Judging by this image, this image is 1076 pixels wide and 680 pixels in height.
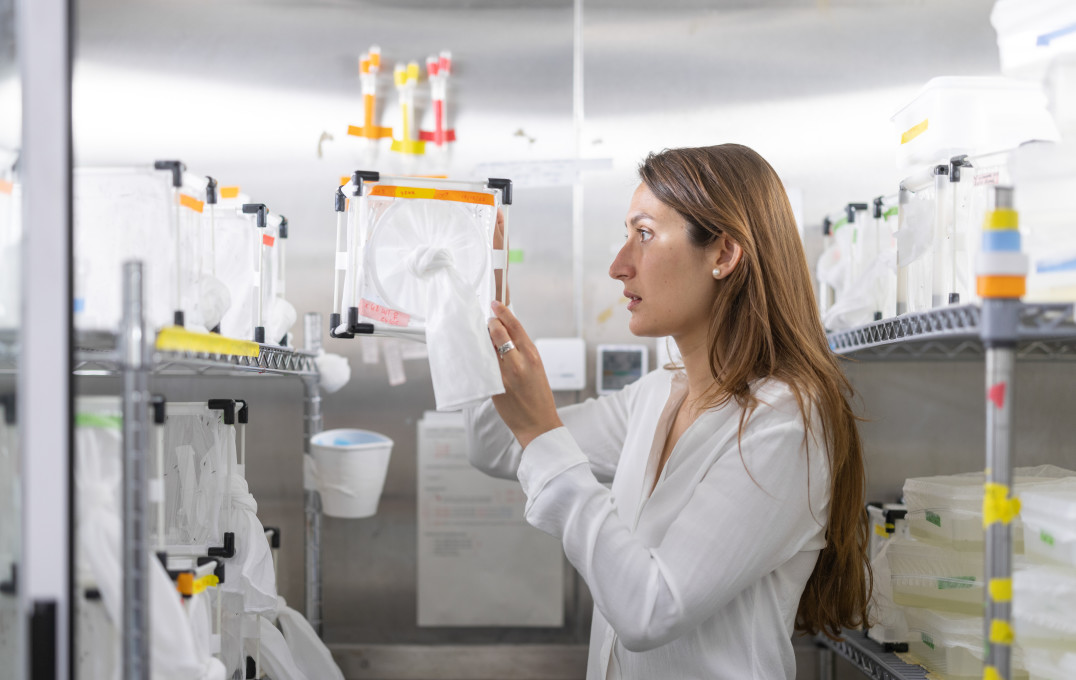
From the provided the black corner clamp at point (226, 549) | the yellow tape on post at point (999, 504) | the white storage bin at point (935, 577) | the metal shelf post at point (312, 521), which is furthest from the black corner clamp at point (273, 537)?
the yellow tape on post at point (999, 504)

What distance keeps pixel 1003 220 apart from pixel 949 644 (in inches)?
32.8

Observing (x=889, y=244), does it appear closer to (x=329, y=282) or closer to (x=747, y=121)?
(x=747, y=121)

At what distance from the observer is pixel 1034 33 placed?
1.19 metres

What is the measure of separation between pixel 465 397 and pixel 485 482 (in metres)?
0.96

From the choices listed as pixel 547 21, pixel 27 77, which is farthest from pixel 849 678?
pixel 27 77

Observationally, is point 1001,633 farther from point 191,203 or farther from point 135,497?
point 191,203

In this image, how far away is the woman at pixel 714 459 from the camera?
1.22 m

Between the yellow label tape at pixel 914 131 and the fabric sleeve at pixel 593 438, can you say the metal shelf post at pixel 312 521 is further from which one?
the yellow label tape at pixel 914 131

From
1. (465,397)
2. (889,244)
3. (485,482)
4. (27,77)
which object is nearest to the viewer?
(27,77)

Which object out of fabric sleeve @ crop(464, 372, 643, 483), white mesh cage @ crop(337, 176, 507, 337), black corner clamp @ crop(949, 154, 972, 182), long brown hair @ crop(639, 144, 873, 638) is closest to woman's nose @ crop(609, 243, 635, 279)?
long brown hair @ crop(639, 144, 873, 638)

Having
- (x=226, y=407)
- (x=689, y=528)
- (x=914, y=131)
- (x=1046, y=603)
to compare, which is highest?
(x=914, y=131)

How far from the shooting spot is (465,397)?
127 cm

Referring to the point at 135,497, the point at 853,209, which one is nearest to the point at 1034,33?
the point at 853,209

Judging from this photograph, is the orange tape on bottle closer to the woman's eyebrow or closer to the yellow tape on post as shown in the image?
the yellow tape on post
